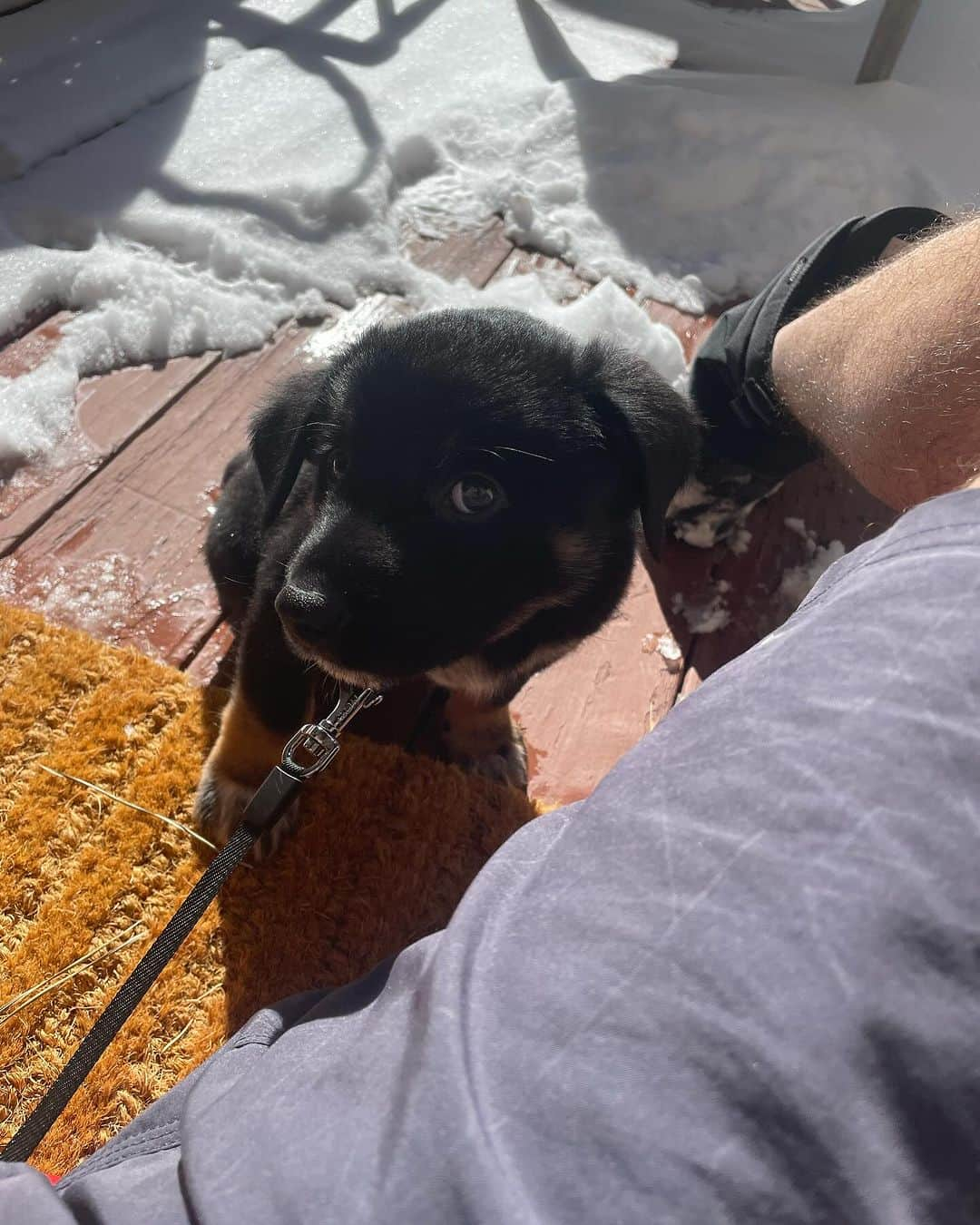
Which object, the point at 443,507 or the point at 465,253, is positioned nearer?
the point at 443,507

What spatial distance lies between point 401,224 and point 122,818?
261 cm

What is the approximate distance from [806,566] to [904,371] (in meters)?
1.04

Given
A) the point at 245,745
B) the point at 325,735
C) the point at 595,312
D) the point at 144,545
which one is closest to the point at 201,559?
the point at 144,545

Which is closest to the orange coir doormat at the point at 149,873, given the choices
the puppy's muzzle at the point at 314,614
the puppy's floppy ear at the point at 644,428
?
the puppy's muzzle at the point at 314,614

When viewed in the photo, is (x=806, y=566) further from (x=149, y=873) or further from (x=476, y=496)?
(x=149, y=873)

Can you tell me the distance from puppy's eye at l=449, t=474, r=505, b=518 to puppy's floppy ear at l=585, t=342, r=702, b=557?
0.89 feet

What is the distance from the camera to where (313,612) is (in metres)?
1.34

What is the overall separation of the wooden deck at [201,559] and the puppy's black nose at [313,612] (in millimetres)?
826

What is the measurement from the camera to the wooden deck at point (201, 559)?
219cm

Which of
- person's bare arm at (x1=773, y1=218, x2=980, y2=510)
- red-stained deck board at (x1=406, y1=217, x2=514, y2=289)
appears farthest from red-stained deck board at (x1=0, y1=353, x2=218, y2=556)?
person's bare arm at (x1=773, y1=218, x2=980, y2=510)

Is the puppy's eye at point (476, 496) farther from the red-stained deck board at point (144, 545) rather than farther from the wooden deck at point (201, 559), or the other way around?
the red-stained deck board at point (144, 545)

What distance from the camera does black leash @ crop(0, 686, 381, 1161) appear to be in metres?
1.05

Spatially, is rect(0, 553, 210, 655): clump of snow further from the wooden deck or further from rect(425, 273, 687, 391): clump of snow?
rect(425, 273, 687, 391): clump of snow

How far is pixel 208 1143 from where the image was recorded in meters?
0.71
